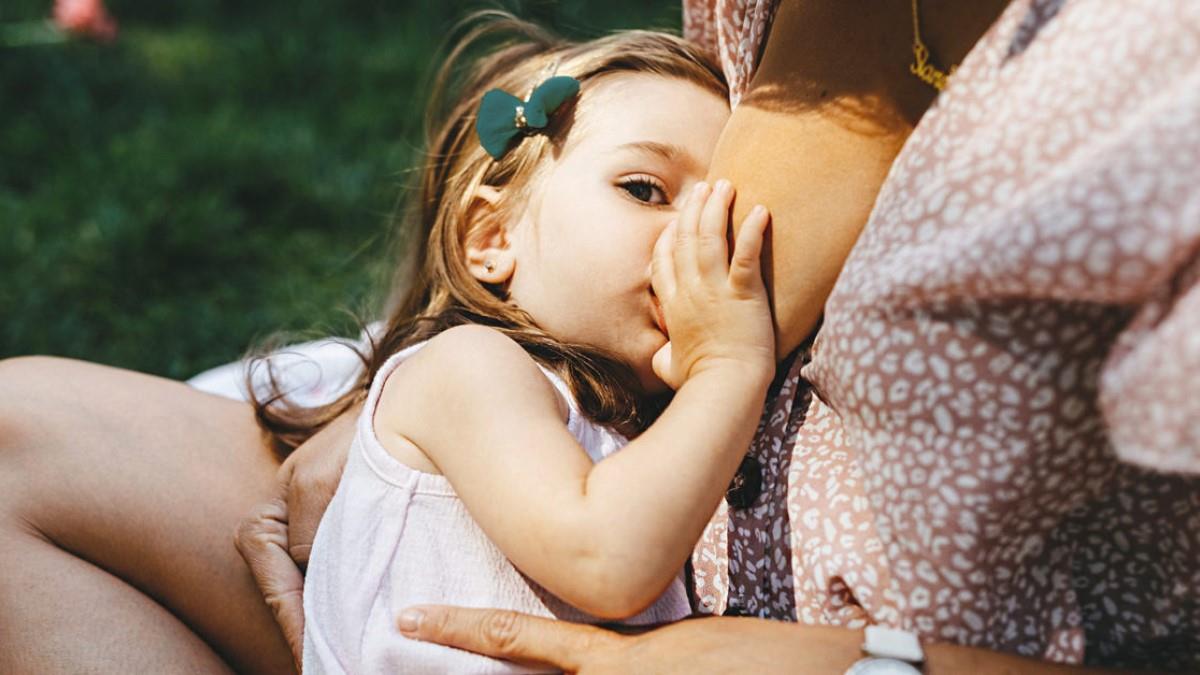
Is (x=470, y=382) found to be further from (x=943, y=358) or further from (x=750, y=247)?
(x=943, y=358)

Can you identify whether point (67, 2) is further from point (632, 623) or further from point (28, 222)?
point (632, 623)

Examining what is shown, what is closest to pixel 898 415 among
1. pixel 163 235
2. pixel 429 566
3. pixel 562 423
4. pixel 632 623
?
pixel 562 423

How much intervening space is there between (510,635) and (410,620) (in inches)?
6.1

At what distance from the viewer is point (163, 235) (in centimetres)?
376

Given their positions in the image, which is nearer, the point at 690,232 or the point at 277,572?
the point at 690,232

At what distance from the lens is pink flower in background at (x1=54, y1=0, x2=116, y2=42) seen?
4.83 m

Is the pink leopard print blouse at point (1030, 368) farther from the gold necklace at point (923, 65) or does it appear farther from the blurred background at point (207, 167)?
the blurred background at point (207, 167)

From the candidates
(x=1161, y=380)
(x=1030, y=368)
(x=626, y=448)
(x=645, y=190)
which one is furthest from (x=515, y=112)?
(x=1161, y=380)

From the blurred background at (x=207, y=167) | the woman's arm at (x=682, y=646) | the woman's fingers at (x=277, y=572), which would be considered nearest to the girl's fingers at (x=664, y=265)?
the woman's arm at (x=682, y=646)

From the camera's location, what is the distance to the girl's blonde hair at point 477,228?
1.87 metres

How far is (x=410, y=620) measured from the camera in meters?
1.61

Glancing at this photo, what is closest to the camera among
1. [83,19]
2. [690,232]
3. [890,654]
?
[890,654]

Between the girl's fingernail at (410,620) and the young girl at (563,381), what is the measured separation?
0.04 meters

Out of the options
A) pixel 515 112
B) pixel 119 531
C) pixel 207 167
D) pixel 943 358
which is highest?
pixel 943 358
